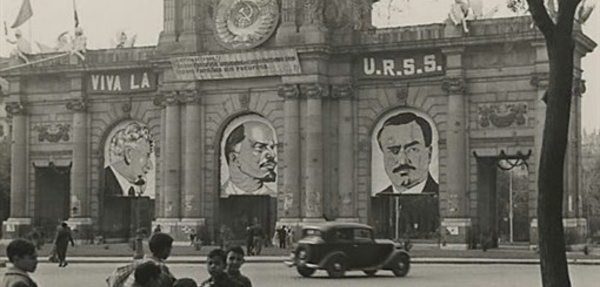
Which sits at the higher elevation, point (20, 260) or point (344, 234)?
point (20, 260)

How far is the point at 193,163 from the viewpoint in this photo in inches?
2233

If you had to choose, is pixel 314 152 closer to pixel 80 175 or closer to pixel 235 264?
pixel 80 175

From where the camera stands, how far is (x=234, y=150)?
5709cm

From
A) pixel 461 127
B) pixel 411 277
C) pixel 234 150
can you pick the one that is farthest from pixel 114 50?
pixel 411 277

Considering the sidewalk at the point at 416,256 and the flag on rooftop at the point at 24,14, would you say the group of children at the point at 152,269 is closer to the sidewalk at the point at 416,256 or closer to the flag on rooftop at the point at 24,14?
the sidewalk at the point at 416,256

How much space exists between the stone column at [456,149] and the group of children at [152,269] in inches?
1565

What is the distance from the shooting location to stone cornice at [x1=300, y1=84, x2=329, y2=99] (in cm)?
5381

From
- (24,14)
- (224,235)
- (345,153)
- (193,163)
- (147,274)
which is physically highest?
(24,14)

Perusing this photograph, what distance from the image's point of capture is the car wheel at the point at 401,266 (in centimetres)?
3338

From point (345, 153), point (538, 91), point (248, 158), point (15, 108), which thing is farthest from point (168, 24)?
point (538, 91)

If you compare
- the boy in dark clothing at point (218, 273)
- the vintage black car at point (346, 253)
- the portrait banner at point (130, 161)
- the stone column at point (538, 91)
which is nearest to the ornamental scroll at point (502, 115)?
the stone column at point (538, 91)

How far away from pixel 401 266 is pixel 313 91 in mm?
21308

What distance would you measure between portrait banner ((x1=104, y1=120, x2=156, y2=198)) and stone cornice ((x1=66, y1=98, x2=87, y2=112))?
194 centimetres

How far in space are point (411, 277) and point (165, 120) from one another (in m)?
27.4
